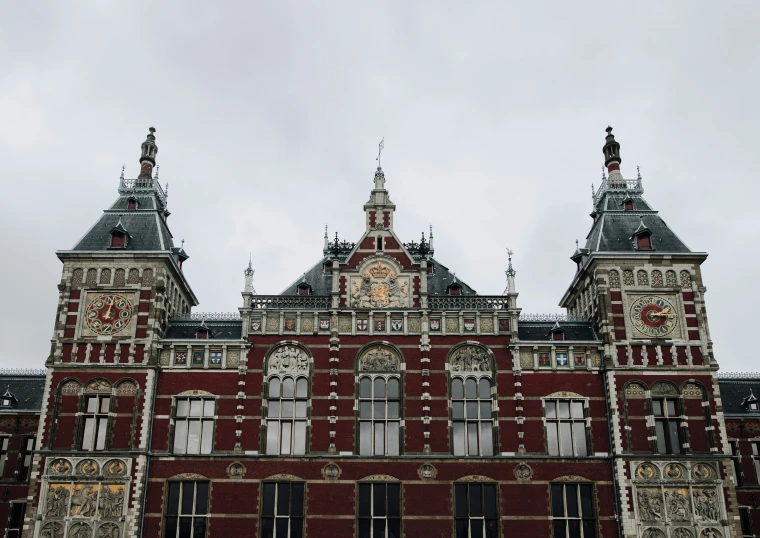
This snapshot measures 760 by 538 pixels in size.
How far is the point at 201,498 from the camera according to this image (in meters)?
37.2

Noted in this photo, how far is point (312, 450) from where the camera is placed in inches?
1503

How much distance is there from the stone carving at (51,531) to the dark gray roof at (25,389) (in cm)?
1318

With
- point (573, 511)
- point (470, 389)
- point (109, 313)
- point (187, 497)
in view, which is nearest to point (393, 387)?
point (470, 389)

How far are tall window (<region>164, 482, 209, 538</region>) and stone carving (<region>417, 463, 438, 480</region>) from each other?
1049 centimetres

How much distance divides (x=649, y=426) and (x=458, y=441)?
9.52 meters

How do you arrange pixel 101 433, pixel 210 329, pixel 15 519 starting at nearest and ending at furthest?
pixel 101 433
pixel 210 329
pixel 15 519

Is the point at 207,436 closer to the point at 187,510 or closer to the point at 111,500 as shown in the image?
the point at 187,510

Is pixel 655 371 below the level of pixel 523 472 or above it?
above

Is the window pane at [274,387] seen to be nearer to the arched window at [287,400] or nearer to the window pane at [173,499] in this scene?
the arched window at [287,400]

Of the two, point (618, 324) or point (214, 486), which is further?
point (618, 324)

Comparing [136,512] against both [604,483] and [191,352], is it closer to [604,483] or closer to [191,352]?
[191,352]

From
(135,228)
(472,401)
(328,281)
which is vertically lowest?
(472,401)

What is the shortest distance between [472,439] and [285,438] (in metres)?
9.42

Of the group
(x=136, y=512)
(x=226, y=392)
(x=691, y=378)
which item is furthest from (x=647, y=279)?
(x=136, y=512)
